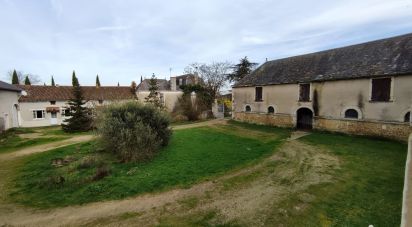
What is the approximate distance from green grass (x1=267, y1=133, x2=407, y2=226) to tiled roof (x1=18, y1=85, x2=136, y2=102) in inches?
1274

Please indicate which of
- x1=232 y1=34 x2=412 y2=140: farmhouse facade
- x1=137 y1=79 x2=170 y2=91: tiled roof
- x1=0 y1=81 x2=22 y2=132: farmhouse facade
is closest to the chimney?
x1=137 y1=79 x2=170 y2=91: tiled roof

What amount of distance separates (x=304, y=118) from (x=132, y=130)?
584 inches

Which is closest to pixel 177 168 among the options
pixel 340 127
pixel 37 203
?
pixel 37 203

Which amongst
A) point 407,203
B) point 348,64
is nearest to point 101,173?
point 407,203

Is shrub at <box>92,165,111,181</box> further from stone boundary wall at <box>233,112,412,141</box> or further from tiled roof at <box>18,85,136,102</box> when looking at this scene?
tiled roof at <box>18,85,136,102</box>

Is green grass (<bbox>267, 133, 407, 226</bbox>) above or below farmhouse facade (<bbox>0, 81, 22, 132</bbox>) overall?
below

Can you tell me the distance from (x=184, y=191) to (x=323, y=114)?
1413 cm

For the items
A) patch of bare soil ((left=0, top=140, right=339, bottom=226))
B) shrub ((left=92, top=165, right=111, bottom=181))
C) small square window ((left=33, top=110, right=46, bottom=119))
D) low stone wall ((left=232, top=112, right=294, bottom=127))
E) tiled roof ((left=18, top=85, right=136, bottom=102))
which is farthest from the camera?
tiled roof ((left=18, top=85, right=136, bottom=102))

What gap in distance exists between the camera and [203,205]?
634 cm

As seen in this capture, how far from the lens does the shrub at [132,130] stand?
10.5 m

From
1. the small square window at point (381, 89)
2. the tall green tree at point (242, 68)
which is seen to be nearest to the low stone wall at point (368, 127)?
the small square window at point (381, 89)

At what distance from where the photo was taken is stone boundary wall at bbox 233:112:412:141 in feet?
43.4

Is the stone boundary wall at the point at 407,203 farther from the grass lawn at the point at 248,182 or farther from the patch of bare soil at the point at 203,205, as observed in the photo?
the patch of bare soil at the point at 203,205

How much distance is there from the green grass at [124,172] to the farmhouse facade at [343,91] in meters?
6.49
